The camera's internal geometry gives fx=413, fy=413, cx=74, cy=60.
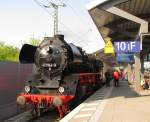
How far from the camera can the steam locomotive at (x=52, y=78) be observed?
58.4ft

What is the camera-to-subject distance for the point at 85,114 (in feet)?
48.4

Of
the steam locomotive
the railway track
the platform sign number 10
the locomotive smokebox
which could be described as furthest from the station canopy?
the locomotive smokebox

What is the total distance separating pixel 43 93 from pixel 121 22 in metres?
12.7

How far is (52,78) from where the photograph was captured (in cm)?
1883

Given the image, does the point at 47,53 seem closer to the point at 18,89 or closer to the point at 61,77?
the point at 61,77

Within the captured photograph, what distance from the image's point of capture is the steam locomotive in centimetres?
1780

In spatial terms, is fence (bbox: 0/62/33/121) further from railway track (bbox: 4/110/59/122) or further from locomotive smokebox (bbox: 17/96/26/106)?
locomotive smokebox (bbox: 17/96/26/106)

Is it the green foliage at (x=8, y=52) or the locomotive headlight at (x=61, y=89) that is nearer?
the locomotive headlight at (x=61, y=89)

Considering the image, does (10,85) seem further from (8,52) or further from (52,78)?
(8,52)

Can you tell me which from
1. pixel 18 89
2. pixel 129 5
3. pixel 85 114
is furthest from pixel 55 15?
pixel 85 114

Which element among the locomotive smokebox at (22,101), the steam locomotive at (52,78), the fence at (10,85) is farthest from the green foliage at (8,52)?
the locomotive smokebox at (22,101)

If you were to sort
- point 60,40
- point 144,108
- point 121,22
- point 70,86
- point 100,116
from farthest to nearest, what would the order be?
point 121,22, point 60,40, point 70,86, point 144,108, point 100,116

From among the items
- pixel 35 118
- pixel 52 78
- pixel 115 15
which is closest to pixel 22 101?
pixel 35 118

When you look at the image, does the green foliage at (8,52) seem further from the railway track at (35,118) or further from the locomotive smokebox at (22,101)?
the locomotive smokebox at (22,101)
